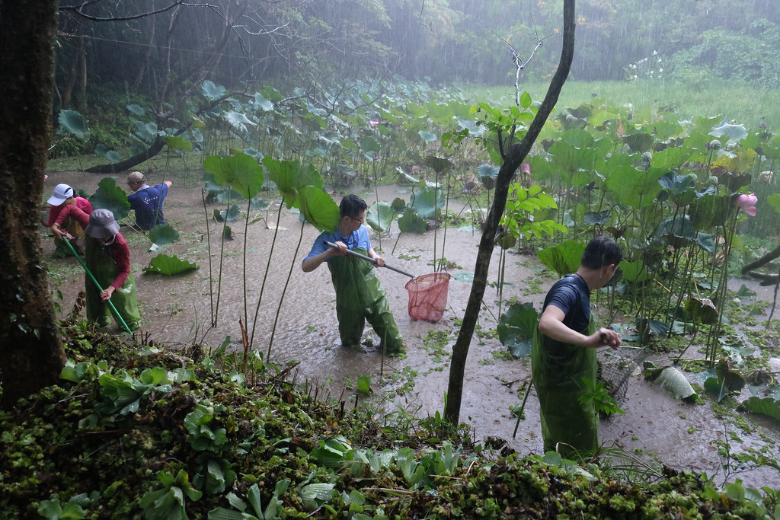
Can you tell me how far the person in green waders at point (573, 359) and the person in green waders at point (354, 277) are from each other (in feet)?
4.53

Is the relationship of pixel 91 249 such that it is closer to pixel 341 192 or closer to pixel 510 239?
pixel 510 239

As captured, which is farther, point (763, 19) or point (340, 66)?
point (340, 66)

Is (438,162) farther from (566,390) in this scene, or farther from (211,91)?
(211,91)

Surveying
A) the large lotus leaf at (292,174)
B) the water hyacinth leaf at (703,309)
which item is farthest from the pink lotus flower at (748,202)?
the large lotus leaf at (292,174)

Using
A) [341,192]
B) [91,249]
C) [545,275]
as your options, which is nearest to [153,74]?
[341,192]

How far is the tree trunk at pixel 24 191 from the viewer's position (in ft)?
5.50

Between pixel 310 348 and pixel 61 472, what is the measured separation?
261cm

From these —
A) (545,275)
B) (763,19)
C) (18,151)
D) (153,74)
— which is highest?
(763,19)

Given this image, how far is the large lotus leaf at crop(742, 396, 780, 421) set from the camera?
3.13 m

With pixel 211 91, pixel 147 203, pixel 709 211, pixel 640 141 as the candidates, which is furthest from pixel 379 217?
pixel 211 91

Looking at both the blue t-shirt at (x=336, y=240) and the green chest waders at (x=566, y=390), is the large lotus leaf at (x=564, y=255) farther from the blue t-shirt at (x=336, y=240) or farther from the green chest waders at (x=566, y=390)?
the blue t-shirt at (x=336, y=240)

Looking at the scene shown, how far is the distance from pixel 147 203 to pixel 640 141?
21.0 ft

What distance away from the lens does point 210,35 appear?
580 inches

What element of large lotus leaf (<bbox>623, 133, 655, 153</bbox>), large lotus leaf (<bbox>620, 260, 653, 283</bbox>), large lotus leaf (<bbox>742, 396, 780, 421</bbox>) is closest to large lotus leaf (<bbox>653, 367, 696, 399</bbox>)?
large lotus leaf (<bbox>742, 396, 780, 421</bbox>)
